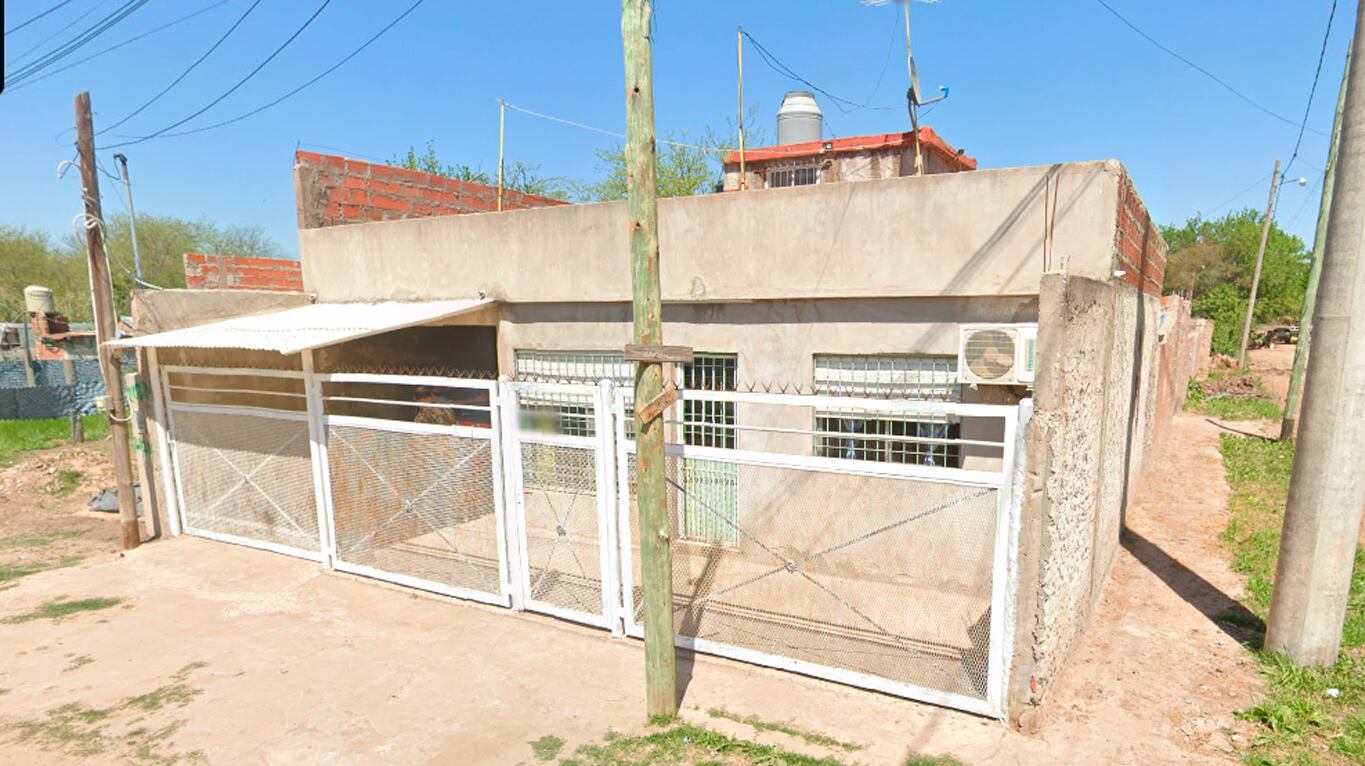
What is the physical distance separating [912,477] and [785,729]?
1764mm

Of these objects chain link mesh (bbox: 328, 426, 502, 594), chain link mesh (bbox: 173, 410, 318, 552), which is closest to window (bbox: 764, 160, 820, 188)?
chain link mesh (bbox: 328, 426, 502, 594)

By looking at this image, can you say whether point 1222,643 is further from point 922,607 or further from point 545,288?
point 545,288

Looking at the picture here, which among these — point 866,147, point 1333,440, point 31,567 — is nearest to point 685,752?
point 1333,440

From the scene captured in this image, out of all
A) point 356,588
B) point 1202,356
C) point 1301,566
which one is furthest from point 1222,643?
point 1202,356

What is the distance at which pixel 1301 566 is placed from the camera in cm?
459

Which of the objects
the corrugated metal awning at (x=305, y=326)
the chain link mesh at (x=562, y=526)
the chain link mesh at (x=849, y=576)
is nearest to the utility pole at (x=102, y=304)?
the corrugated metal awning at (x=305, y=326)

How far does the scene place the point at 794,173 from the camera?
46.3 feet

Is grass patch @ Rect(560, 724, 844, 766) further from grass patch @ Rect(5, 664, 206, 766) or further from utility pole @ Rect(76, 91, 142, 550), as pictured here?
utility pole @ Rect(76, 91, 142, 550)

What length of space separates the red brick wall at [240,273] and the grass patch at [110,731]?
228 inches

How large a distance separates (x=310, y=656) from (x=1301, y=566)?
24.1 feet

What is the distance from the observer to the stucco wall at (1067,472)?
3.86m

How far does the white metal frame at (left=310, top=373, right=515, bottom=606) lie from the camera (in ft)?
18.6

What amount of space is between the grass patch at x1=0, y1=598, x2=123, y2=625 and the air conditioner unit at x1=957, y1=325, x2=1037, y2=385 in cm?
831

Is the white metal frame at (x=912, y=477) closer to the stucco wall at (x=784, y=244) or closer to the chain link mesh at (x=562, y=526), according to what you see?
the chain link mesh at (x=562, y=526)
